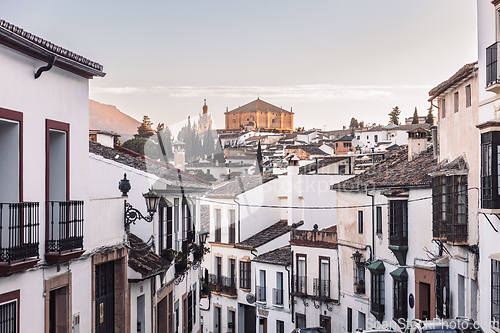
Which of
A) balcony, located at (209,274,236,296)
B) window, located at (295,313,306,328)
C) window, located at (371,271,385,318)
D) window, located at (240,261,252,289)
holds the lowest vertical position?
window, located at (295,313,306,328)

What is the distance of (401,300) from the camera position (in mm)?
21625

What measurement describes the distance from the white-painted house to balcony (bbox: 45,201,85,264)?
2cm

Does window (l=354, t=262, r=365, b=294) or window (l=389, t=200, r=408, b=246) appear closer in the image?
window (l=389, t=200, r=408, b=246)

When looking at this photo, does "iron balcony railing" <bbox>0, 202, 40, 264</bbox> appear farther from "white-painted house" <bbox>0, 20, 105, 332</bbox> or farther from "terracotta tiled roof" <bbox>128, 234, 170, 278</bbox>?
"terracotta tiled roof" <bbox>128, 234, 170, 278</bbox>

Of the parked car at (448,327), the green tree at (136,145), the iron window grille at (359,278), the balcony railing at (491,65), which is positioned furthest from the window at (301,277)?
the balcony railing at (491,65)

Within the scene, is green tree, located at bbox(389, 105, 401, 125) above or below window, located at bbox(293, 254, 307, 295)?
above

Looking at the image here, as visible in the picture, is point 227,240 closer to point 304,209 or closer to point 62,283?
point 304,209

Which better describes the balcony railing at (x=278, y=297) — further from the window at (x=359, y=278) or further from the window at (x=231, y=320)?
the window at (x=359, y=278)

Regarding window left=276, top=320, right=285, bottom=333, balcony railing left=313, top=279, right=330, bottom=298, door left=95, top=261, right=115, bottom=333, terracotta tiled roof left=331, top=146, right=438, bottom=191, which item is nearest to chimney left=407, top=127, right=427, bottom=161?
terracotta tiled roof left=331, top=146, right=438, bottom=191

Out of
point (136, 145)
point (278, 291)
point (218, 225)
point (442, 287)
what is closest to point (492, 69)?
point (442, 287)

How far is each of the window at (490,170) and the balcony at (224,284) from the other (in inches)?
976

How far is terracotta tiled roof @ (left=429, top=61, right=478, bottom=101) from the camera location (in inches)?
574

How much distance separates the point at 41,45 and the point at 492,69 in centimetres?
872

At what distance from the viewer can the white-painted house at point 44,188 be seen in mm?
8688
